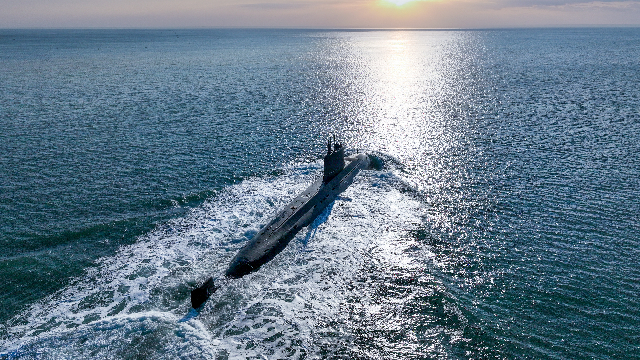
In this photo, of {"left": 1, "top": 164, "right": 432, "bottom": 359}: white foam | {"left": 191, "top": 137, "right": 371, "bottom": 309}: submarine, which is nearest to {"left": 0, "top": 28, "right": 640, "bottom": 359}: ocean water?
{"left": 1, "top": 164, "right": 432, "bottom": 359}: white foam

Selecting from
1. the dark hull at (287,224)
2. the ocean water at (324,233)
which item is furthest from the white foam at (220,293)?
the dark hull at (287,224)

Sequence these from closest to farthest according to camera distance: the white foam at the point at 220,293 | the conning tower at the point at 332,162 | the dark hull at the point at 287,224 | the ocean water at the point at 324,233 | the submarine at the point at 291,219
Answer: the white foam at the point at 220,293 → the ocean water at the point at 324,233 → the submarine at the point at 291,219 → the dark hull at the point at 287,224 → the conning tower at the point at 332,162

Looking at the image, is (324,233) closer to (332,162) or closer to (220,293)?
(332,162)

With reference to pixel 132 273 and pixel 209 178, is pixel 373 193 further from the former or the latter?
pixel 132 273

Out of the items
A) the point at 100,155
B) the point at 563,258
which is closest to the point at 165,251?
the point at 100,155

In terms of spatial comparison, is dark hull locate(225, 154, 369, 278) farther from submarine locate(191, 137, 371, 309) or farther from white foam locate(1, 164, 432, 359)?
white foam locate(1, 164, 432, 359)

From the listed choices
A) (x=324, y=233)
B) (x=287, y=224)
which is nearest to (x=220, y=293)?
(x=287, y=224)

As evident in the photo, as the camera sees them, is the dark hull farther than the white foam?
Answer: Yes

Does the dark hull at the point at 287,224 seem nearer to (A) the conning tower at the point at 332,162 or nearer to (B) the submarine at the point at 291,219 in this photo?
(B) the submarine at the point at 291,219
